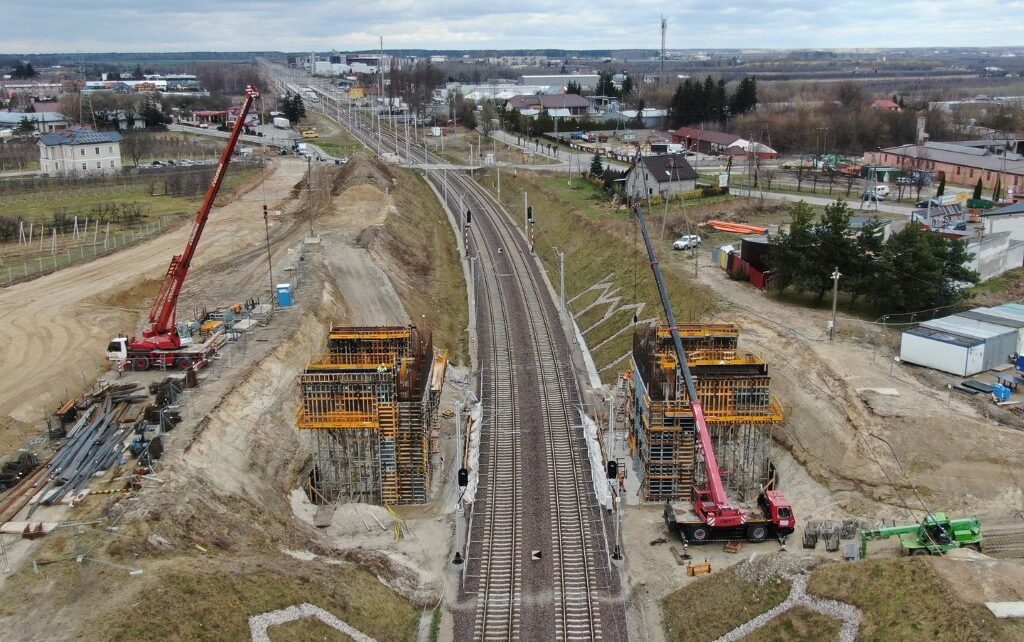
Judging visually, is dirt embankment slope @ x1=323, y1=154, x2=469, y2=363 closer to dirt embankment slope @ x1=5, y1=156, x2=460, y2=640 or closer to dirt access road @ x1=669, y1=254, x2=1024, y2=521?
dirt embankment slope @ x1=5, y1=156, x2=460, y2=640

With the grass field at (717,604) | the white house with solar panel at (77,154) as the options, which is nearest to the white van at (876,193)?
the grass field at (717,604)

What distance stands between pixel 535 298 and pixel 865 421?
26.4 m

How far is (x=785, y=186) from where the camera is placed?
2913 inches

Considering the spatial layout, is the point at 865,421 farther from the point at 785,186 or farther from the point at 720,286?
the point at 785,186

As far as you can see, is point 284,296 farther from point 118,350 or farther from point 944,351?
point 944,351

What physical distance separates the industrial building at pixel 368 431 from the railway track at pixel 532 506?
278 cm

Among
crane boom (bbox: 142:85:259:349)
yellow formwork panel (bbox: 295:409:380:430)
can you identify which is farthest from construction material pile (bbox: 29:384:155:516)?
yellow formwork panel (bbox: 295:409:380:430)

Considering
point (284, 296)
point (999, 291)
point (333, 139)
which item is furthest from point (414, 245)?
point (333, 139)

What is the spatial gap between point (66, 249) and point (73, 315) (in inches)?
732

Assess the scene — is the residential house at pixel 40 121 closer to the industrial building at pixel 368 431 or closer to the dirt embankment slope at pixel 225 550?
the dirt embankment slope at pixel 225 550

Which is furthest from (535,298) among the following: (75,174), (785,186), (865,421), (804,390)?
(75,174)

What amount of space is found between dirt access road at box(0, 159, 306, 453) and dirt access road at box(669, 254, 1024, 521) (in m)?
27.5

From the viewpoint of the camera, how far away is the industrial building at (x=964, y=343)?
3133 centimetres

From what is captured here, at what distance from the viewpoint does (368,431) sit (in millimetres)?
29172
